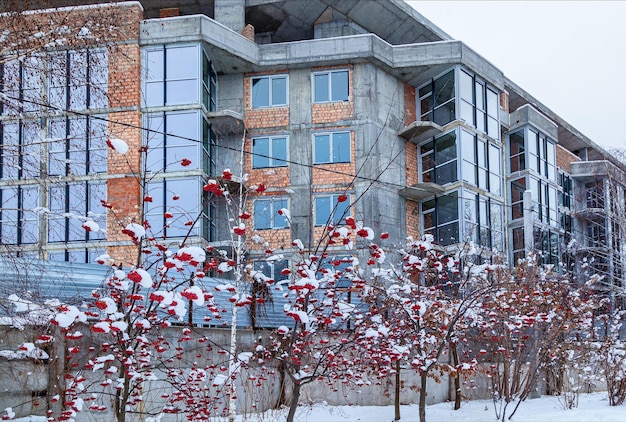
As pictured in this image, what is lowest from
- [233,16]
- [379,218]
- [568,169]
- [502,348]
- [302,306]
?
[502,348]

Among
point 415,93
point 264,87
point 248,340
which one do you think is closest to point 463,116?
point 415,93

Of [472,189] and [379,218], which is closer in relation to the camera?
[379,218]

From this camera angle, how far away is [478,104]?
28156 mm

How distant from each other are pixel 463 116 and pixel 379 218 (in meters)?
5.25

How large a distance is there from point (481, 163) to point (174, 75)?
11540mm

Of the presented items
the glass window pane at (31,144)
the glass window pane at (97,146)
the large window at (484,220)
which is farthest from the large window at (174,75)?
the glass window pane at (31,144)

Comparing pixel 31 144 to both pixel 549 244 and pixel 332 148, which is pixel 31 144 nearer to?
pixel 332 148

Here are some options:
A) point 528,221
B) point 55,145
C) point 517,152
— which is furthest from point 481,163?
point 55,145

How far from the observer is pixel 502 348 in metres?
15.6

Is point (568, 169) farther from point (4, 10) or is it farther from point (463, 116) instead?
point (4, 10)

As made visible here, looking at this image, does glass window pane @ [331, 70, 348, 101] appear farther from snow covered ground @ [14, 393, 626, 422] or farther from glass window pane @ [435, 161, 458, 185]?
snow covered ground @ [14, 393, 626, 422]

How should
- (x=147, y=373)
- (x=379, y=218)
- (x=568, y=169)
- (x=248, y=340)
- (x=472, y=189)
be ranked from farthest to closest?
(x=568, y=169), (x=472, y=189), (x=379, y=218), (x=248, y=340), (x=147, y=373)

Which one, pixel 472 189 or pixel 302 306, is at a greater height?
pixel 472 189

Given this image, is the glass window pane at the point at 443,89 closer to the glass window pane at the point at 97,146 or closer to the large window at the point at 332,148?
the large window at the point at 332,148
